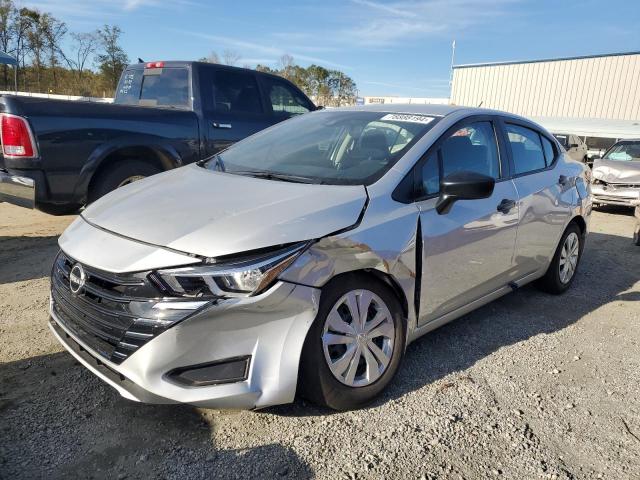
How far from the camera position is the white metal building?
29.1 meters

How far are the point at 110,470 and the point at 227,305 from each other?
0.89m

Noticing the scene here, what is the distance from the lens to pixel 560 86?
105 feet

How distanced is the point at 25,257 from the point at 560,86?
34.0 meters

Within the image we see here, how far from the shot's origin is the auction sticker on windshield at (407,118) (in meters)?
3.36

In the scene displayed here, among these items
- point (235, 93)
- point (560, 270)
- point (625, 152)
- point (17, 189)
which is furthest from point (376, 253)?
point (625, 152)

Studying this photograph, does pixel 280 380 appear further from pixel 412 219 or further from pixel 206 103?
pixel 206 103

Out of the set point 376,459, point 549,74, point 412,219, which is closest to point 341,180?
point 412,219

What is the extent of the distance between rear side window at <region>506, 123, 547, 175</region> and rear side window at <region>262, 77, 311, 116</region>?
140 inches

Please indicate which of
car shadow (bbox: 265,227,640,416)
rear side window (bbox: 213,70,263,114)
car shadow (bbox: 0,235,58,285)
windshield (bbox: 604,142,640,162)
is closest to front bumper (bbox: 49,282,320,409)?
car shadow (bbox: 265,227,640,416)

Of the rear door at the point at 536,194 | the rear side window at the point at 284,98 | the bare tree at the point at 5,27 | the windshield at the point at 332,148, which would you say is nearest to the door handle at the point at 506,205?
the rear door at the point at 536,194

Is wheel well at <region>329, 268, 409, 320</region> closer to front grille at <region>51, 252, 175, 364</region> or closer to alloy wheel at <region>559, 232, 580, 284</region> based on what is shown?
front grille at <region>51, 252, 175, 364</region>

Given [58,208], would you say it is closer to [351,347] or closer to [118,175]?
[118,175]

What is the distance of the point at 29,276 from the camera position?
A: 4539 millimetres

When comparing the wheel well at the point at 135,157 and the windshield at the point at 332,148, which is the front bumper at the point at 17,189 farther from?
the windshield at the point at 332,148
